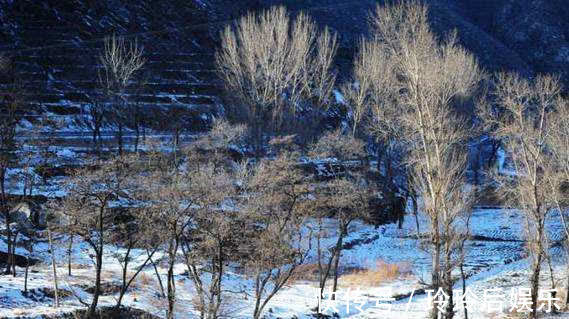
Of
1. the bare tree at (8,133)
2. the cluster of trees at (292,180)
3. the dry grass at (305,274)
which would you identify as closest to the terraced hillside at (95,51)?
the bare tree at (8,133)

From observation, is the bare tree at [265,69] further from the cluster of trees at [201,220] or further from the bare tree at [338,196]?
the cluster of trees at [201,220]

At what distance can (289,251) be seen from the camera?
25078 millimetres

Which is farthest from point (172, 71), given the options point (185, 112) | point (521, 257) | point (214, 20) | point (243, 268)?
point (521, 257)

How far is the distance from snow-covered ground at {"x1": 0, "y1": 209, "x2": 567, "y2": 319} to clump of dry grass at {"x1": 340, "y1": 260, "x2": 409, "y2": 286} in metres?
0.30

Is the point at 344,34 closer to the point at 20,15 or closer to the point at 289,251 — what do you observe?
the point at 20,15

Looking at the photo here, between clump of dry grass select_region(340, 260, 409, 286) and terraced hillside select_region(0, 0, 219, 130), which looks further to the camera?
terraced hillside select_region(0, 0, 219, 130)

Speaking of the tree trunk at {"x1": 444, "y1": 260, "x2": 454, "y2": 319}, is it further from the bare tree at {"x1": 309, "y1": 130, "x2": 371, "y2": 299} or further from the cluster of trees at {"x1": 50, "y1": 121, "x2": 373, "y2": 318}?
the bare tree at {"x1": 309, "y1": 130, "x2": 371, "y2": 299}

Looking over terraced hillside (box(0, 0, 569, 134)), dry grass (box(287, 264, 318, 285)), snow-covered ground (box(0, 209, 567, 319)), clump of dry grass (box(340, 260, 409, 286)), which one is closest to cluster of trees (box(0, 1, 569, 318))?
dry grass (box(287, 264, 318, 285))

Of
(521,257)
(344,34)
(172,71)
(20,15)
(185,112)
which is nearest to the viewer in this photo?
(521,257)

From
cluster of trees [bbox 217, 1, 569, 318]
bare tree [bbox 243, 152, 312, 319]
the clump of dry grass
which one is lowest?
the clump of dry grass

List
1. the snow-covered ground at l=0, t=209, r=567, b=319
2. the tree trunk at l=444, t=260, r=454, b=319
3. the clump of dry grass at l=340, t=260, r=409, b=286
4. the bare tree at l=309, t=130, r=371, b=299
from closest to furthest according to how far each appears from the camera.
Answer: the tree trunk at l=444, t=260, r=454, b=319, the snow-covered ground at l=0, t=209, r=567, b=319, the bare tree at l=309, t=130, r=371, b=299, the clump of dry grass at l=340, t=260, r=409, b=286

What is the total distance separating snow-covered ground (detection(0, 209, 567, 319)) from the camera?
78.2ft

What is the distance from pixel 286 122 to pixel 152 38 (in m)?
24.8

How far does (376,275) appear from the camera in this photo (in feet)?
108
